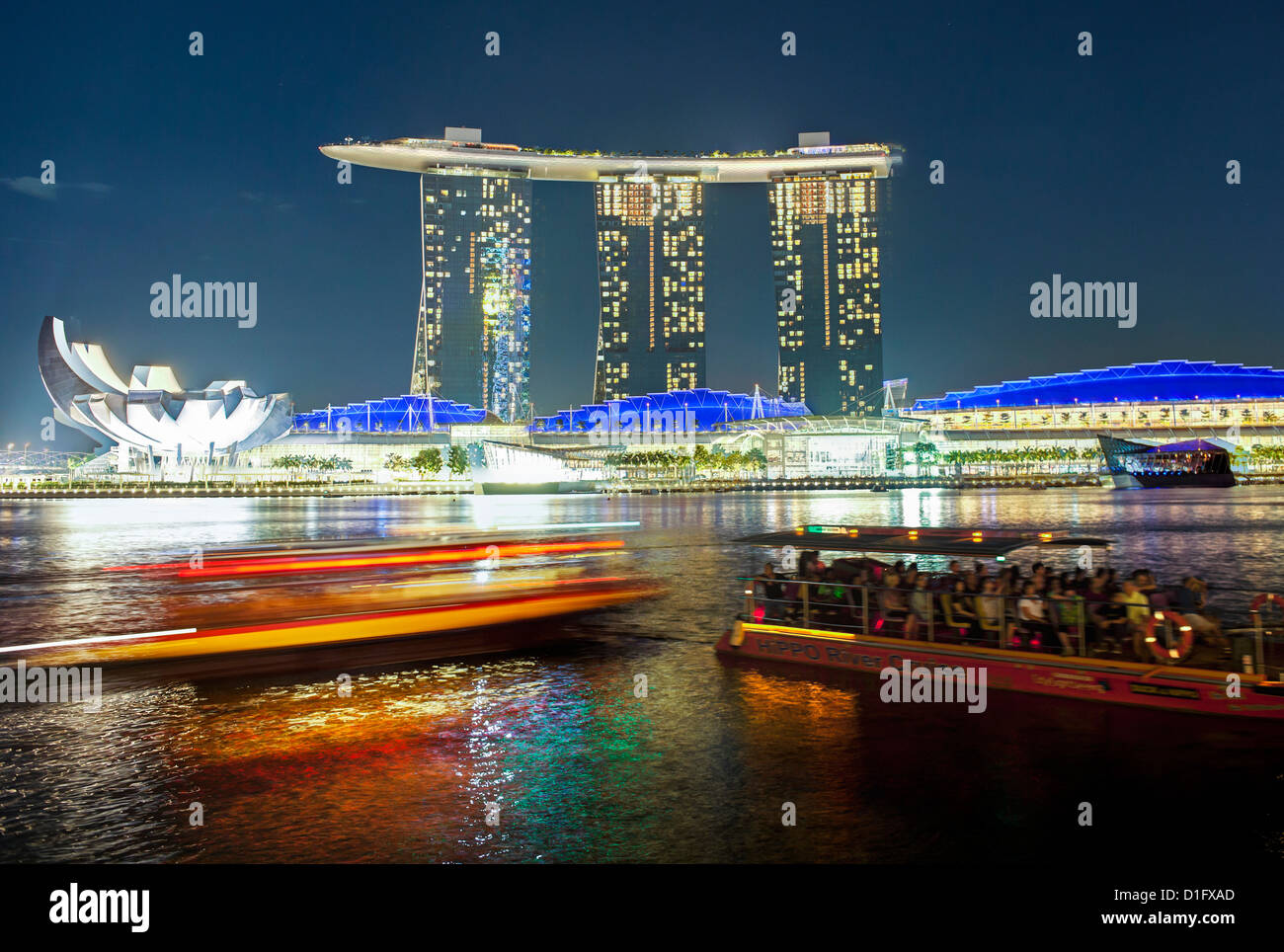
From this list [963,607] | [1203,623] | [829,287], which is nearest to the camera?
[1203,623]

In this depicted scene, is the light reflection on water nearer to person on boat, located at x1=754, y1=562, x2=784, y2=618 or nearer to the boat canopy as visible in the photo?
person on boat, located at x1=754, y1=562, x2=784, y2=618

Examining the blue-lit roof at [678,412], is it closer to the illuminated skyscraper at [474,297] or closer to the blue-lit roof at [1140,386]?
the illuminated skyscraper at [474,297]

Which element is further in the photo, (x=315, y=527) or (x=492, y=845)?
(x=315, y=527)

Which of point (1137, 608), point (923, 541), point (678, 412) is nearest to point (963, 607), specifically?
point (923, 541)

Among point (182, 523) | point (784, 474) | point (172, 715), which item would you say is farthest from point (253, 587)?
point (784, 474)

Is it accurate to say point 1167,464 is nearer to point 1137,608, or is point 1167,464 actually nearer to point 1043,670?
point 1137,608

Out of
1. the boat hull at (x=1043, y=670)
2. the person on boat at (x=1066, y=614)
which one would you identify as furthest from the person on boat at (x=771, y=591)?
the person on boat at (x=1066, y=614)
